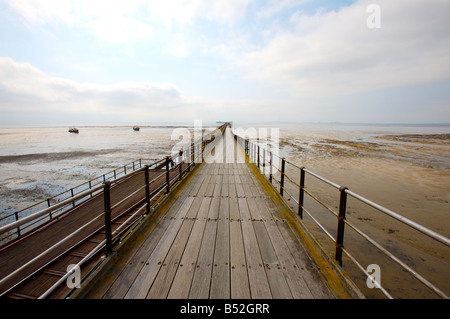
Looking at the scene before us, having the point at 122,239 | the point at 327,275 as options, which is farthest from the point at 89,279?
the point at 327,275

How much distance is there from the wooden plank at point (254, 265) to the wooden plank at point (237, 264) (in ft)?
0.21

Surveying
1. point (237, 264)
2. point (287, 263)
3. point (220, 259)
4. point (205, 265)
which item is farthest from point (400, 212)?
point (205, 265)

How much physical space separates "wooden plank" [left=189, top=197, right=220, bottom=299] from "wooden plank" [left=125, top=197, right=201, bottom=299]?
0.55 meters

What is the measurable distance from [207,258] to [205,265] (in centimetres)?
17

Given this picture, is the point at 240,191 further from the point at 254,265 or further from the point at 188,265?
the point at 188,265

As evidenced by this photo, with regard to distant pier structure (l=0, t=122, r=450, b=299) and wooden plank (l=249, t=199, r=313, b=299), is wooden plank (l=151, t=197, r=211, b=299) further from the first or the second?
wooden plank (l=249, t=199, r=313, b=299)

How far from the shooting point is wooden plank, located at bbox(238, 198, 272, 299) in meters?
2.46

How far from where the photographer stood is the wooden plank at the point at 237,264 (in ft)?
8.09

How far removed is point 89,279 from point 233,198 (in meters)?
3.76

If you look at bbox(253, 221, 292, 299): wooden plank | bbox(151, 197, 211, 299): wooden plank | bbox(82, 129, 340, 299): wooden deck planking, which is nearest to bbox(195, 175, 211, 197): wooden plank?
bbox(82, 129, 340, 299): wooden deck planking

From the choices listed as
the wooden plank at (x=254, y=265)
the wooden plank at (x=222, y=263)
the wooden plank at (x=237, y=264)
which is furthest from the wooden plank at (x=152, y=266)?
the wooden plank at (x=254, y=265)

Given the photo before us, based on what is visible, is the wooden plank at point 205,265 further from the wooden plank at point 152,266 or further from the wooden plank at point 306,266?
the wooden plank at point 306,266

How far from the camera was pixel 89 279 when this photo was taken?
2.49 m

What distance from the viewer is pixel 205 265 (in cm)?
294
